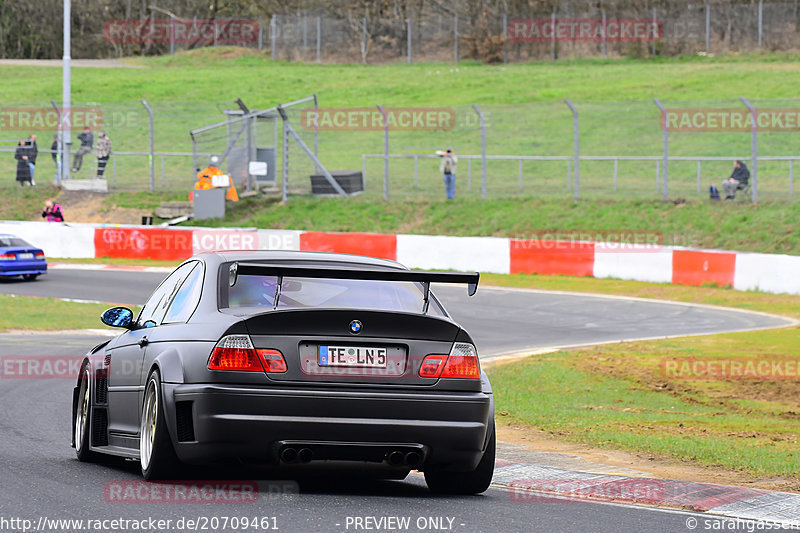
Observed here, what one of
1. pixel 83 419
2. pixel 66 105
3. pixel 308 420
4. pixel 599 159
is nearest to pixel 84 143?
pixel 66 105

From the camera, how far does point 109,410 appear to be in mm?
8078

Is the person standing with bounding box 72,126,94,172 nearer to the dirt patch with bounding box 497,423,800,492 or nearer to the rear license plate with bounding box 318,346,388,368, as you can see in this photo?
the dirt patch with bounding box 497,423,800,492

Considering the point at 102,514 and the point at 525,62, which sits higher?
the point at 525,62

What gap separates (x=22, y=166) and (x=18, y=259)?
41.9 feet

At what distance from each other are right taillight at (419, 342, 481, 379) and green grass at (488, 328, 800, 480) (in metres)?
2.96

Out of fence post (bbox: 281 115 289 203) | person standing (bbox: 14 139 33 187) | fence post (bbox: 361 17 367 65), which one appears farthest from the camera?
A: fence post (bbox: 361 17 367 65)

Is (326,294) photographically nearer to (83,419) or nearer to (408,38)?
(83,419)

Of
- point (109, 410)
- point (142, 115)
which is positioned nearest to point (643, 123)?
point (142, 115)

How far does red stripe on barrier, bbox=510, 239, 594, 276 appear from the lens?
27.9 m

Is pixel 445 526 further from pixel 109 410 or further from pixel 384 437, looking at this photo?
pixel 109 410

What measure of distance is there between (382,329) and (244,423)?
2.86 feet

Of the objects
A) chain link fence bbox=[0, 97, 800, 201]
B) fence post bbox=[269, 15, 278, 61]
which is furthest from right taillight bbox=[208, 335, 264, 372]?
fence post bbox=[269, 15, 278, 61]

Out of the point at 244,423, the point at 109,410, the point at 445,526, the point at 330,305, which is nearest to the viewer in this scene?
the point at 445,526

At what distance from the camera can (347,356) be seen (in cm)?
666
